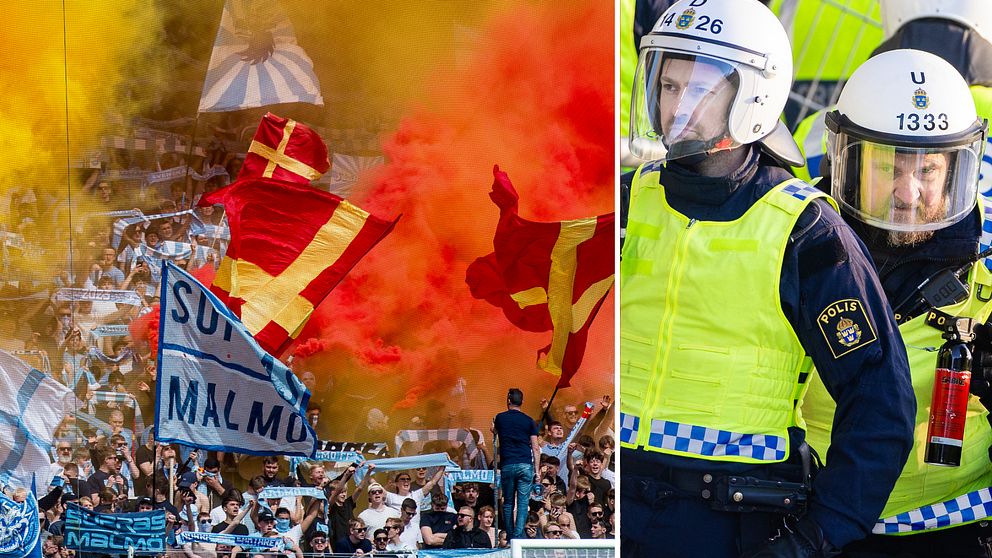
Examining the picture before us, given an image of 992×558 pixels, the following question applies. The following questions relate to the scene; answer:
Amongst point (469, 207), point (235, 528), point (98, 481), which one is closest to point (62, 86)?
point (98, 481)

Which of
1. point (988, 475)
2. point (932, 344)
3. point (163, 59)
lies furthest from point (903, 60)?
point (163, 59)

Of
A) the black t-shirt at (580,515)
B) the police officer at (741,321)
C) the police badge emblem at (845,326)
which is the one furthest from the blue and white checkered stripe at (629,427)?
the black t-shirt at (580,515)

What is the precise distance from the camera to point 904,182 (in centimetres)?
336

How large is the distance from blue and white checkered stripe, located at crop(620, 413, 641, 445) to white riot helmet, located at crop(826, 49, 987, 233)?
3.06 ft

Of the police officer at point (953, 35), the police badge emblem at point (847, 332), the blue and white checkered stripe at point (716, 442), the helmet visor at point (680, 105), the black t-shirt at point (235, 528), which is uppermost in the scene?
the police officer at point (953, 35)

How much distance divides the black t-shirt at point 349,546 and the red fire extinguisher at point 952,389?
2.14m

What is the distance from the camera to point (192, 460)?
4.30m

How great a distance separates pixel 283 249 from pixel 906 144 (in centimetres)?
235

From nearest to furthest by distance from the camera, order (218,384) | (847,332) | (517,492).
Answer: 1. (847,332)
2. (218,384)
3. (517,492)

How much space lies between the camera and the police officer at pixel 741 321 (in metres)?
3.31

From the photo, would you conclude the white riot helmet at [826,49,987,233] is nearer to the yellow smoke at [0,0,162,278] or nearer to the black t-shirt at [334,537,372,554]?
the black t-shirt at [334,537,372,554]

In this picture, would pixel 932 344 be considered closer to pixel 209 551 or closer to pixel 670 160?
pixel 670 160

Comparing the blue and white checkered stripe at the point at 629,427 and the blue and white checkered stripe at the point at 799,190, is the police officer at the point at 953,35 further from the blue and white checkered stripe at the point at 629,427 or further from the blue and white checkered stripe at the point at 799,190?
the blue and white checkered stripe at the point at 629,427

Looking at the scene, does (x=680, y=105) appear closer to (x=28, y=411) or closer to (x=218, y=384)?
(x=218, y=384)
